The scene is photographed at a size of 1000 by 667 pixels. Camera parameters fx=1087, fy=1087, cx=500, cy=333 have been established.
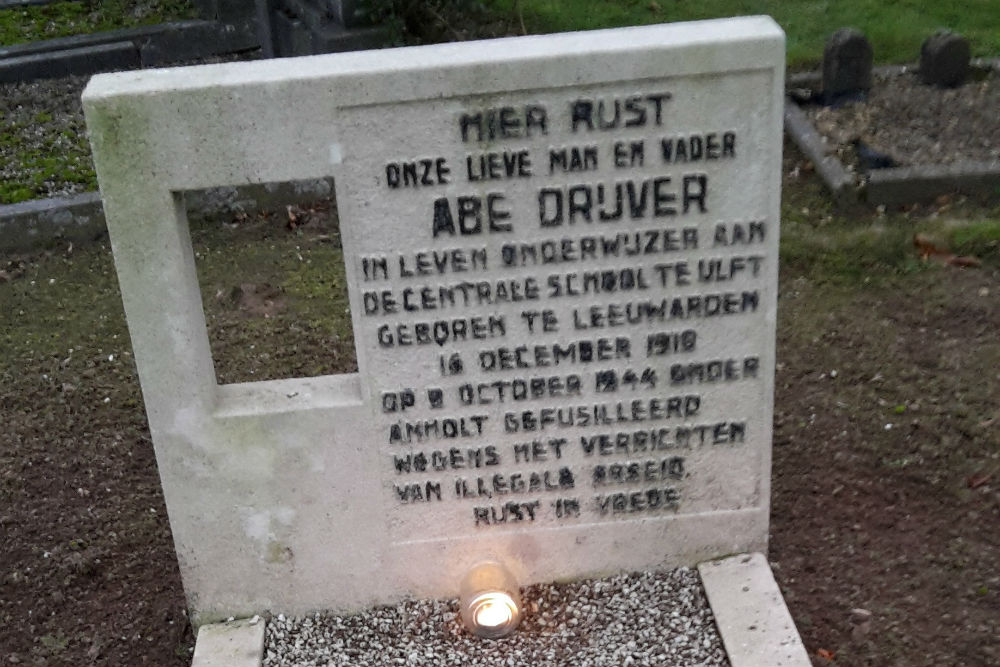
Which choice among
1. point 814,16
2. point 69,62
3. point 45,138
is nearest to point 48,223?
point 45,138

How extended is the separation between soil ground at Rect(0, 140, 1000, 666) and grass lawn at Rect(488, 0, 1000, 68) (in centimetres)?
232

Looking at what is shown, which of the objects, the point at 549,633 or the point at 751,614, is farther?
the point at 549,633

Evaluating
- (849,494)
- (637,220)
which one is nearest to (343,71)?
(637,220)

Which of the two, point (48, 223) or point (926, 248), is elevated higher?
point (48, 223)

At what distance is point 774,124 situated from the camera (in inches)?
117

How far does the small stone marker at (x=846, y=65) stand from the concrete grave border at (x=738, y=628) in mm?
4479

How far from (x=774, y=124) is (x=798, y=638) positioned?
A: 146cm

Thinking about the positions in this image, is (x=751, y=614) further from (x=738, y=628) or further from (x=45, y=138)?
(x=45, y=138)

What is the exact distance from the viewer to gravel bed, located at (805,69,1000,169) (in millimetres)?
6465

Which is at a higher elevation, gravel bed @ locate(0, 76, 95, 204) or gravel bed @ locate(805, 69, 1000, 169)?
gravel bed @ locate(0, 76, 95, 204)

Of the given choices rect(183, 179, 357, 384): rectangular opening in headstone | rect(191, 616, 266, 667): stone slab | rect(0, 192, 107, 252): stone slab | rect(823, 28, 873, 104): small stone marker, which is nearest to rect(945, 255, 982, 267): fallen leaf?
Result: rect(823, 28, 873, 104): small stone marker

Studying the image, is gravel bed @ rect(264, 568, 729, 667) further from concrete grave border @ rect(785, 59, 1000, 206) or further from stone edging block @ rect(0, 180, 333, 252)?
stone edging block @ rect(0, 180, 333, 252)

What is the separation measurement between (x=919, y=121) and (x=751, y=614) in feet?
15.1

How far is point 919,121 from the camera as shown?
6.83 m
